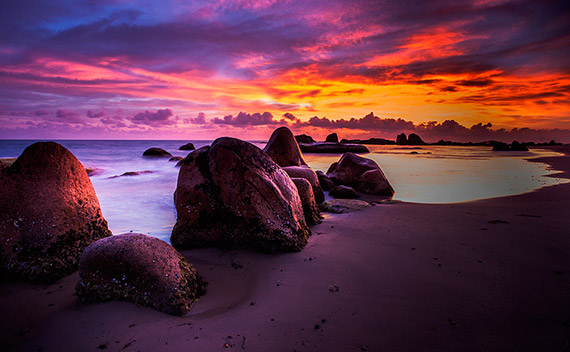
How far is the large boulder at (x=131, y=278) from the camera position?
2754 millimetres

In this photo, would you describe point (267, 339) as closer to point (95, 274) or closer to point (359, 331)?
point (359, 331)

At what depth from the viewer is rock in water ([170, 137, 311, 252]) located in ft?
13.9

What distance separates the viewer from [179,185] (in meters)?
4.69

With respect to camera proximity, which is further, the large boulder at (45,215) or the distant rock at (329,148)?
the distant rock at (329,148)

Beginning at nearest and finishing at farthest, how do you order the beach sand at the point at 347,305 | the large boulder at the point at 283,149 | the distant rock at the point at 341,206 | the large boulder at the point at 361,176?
the beach sand at the point at 347,305 → the distant rock at the point at 341,206 → the large boulder at the point at 361,176 → the large boulder at the point at 283,149

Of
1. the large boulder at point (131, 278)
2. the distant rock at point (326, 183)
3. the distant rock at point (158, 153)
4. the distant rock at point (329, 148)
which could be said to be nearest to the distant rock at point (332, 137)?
the distant rock at point (329, 148)

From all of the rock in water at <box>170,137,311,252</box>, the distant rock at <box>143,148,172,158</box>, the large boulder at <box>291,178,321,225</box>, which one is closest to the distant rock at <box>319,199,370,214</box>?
the large boulder at <box>291,178,321,225</box>

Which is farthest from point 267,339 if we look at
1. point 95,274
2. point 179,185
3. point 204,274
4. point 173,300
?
point 179,185

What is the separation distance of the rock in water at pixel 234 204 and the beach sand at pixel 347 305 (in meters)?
A: 0.24

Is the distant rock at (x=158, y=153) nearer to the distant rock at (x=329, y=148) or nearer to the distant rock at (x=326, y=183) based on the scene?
the distant rock at (x=329, y=148)

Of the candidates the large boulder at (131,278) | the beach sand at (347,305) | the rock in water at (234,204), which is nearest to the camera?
the beach sand at (347,305)

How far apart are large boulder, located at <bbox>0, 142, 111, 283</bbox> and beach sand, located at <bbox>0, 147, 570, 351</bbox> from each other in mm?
236

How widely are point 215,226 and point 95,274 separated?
1.81m

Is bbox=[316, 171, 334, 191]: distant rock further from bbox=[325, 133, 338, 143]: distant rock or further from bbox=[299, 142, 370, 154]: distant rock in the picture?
bbox=[325, 133, 338, 143]: distant rock
